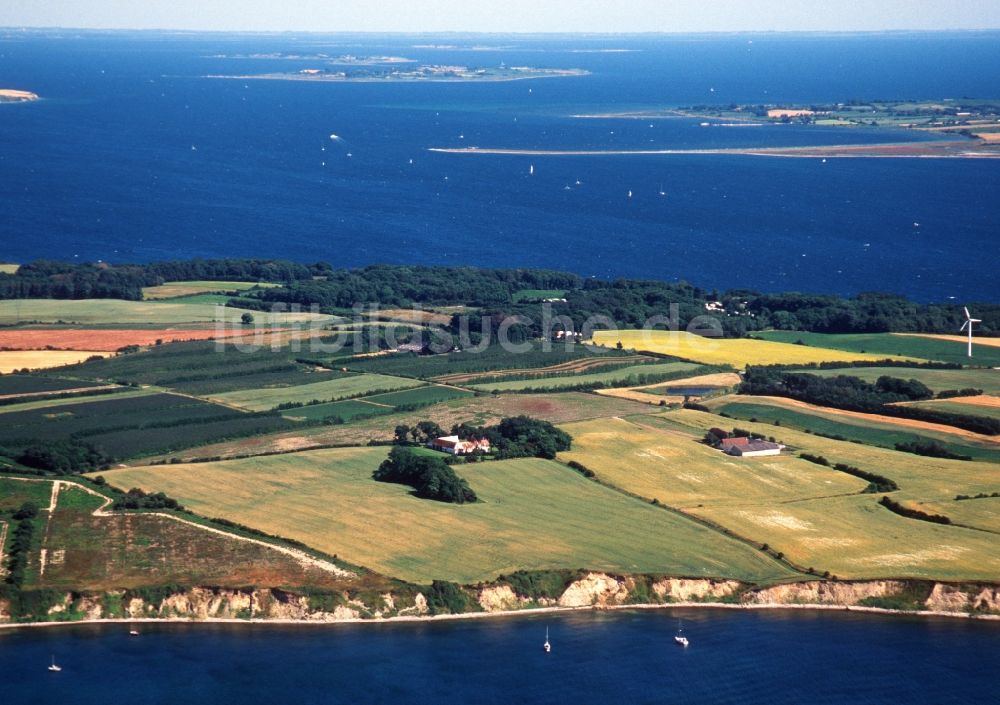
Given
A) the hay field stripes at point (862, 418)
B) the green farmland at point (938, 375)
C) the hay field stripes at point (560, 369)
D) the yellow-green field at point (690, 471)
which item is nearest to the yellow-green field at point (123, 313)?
the hay field stripes at point (560, 369)

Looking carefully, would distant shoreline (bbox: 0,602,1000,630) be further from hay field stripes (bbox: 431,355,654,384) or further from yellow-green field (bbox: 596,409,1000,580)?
hay field stripes (bbox: 431,355,654,384)

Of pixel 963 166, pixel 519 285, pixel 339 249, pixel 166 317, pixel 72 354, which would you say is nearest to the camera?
pixel 72 354

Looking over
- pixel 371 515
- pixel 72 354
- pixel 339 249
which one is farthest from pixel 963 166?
pixel 371 515

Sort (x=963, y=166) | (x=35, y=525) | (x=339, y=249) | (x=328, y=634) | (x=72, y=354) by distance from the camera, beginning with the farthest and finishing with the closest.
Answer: (x=963, y=166), (x=339, y=249), (x=72, y=354), (x=35, y=525), (x=328, y=634)

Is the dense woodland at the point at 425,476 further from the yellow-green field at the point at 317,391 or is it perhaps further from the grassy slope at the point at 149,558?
the yellow-green field at the point at 317,391

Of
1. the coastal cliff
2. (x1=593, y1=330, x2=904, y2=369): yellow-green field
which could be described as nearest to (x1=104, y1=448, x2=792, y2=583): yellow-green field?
the coastal cliff

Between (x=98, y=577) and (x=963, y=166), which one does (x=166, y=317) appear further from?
(x=963, y=166)

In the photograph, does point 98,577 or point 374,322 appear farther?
point 374,322
